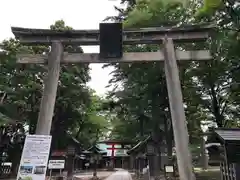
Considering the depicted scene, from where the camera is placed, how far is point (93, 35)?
988 cm

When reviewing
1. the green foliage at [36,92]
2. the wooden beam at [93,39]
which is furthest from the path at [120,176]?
the wooden beam at [93,39]

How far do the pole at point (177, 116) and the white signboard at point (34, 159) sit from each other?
415 centimetres

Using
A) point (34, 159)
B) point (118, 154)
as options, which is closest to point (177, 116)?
point (34, 159)

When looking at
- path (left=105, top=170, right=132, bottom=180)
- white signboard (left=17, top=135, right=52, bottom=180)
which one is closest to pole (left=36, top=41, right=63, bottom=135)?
white signboard (left=17, top=135, right=52, bottom=180)

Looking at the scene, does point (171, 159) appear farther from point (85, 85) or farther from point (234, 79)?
point (85, 85)

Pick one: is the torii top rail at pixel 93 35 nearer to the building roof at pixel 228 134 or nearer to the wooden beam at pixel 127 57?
the wooden beam at pixel 127 57

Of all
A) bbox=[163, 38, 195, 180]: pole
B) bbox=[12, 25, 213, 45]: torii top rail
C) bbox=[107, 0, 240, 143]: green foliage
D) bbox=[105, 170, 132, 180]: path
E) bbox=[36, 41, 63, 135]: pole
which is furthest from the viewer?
bbox=[105, 170, 132, 180]: path

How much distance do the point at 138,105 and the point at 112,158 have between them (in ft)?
115

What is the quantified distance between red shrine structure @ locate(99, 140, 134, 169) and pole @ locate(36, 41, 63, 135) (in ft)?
132

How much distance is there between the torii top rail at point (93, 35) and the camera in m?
9.74

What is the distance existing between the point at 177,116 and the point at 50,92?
4.45 meters

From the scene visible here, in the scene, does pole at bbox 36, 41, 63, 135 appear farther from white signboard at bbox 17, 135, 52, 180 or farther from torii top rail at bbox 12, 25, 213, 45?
white signboard at bbox 17, 135, 52, 180

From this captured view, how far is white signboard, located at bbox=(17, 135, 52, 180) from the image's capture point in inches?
298

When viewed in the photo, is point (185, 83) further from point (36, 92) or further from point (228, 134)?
point (36, 92)
